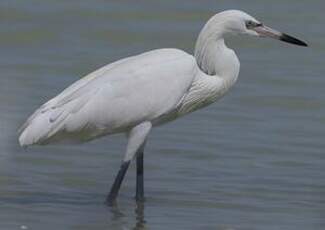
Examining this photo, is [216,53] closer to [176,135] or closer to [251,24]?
[251,24]

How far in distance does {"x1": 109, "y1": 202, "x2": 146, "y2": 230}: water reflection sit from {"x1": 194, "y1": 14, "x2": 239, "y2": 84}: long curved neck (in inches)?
47.0

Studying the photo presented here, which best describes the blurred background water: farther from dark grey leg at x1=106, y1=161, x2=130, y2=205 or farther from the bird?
the bird

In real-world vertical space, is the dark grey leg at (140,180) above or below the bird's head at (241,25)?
below

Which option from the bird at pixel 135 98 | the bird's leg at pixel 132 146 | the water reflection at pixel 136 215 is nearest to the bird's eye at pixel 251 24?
the bird at pixel 135 98

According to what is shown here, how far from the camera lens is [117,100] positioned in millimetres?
10258

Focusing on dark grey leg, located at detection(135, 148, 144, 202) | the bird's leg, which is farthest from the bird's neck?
dark grey leg, located at detection(135, 148, 144, 202)

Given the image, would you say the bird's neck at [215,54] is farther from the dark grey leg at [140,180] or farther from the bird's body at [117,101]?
the dark grey leg at [140,180]

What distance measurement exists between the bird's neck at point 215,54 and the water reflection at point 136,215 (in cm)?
119

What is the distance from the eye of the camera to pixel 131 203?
10391 mm

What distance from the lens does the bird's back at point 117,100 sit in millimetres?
10148

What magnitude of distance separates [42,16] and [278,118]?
4.90m

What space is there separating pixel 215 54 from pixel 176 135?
215cm

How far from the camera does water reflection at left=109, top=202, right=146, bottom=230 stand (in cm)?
962

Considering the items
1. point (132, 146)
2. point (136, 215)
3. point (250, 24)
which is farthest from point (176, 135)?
point (136, 215)
